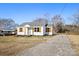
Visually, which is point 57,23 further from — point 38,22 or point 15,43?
point 15,43

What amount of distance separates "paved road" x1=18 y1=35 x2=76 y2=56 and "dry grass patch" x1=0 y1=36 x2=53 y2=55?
55 mm

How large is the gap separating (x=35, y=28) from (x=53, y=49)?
0.30 m

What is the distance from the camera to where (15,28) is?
9008mm

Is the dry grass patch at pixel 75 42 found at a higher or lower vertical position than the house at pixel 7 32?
lower

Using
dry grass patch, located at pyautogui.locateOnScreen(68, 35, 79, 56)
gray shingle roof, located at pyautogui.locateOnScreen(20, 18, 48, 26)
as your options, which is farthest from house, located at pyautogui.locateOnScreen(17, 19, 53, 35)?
dry grass patch, located at pyautogui.locateOnScreen(68, 35, 79, 56)

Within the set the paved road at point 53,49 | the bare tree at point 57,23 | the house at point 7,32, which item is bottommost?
the paved road at point 53,49

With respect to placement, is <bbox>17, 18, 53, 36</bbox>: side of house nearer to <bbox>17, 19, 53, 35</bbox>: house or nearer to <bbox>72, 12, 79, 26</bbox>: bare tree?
<bbox>17, 19, 53, 35</bbox>: house

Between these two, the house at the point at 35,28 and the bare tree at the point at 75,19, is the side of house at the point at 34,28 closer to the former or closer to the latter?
the house at the point at 35,28

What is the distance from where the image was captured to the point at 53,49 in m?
8.98

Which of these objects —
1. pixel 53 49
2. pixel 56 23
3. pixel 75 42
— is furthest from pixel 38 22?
pixel 75 42

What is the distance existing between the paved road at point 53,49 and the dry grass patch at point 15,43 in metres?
0.05

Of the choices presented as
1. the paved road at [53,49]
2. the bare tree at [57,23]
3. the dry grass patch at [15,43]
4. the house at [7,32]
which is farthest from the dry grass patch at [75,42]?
the house at [7,32]

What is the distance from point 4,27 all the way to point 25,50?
337 mm

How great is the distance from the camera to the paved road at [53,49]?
8969 mm
